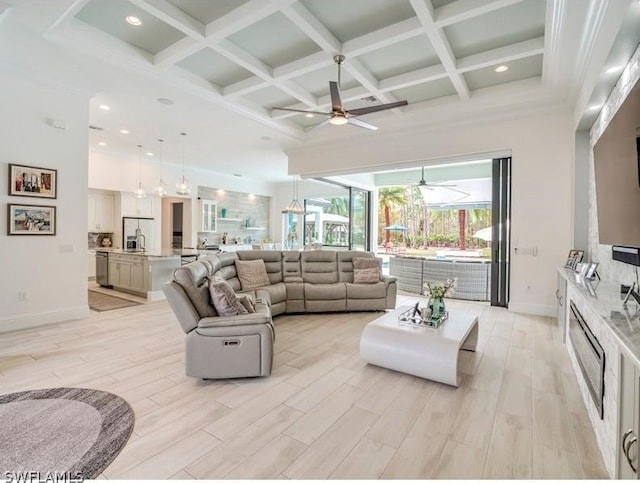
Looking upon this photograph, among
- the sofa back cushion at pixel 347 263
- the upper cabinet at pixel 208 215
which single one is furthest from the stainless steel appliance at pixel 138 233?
the sofa back cushion at pixel 347 263

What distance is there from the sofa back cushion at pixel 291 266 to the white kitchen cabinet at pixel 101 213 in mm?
5642

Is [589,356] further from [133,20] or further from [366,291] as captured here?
[133,20]

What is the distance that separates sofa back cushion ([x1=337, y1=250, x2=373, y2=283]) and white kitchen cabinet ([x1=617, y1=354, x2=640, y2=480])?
13.0ft

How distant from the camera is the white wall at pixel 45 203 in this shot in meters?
4.04

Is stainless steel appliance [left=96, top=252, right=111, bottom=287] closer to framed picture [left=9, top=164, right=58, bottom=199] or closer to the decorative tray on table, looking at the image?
framed picture [left=9, top=164, right=58, bottom=199]

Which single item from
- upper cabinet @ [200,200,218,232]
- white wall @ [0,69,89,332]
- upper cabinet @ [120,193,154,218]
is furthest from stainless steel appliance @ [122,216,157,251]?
white wall @ [0,69,89,332]

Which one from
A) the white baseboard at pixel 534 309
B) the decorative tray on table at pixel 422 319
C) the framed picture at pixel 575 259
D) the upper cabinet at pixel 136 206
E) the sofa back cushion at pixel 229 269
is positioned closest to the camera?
the decorative tray on table at pixel 422 319

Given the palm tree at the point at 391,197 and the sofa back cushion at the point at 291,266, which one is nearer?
the sofa back cushion at the point at 291,266

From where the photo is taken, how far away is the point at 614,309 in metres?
1.94

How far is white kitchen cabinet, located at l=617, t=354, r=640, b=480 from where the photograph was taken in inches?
53.1

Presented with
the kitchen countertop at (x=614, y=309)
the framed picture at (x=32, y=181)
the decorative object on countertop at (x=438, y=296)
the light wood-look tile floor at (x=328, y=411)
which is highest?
the framed picture at (x=32, y=181)

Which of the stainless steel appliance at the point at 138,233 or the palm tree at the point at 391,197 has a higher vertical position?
the palm tree at the point at 391,197

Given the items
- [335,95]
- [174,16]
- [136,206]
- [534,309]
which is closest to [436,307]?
[335,95]

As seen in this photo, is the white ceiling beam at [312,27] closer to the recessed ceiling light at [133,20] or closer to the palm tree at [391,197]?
the recessed ceiling light at [133,20]
